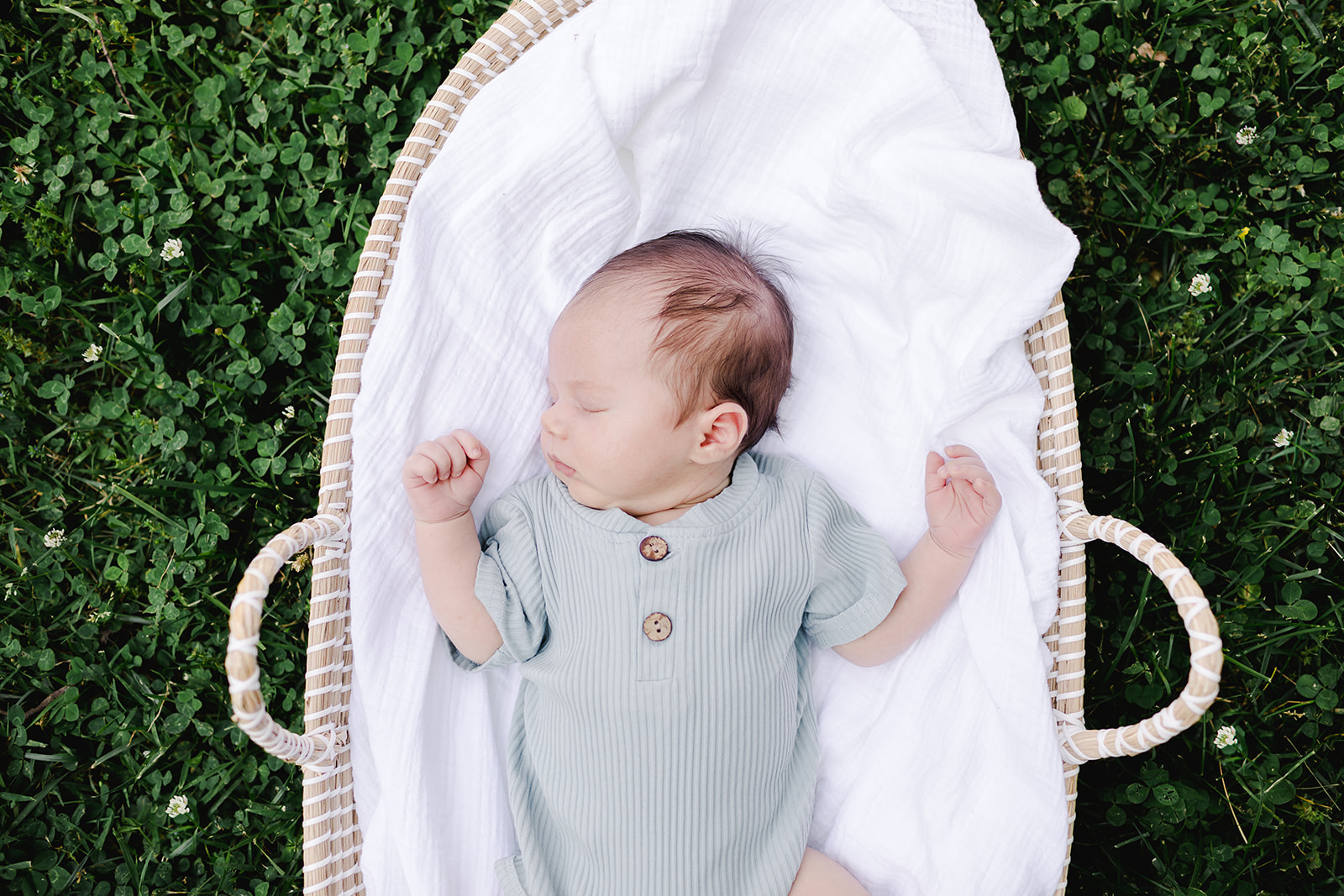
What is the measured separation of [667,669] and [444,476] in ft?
1.88

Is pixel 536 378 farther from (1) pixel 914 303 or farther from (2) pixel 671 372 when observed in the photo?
(1) pixel 914 303

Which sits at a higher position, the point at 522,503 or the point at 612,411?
the point at 612,411

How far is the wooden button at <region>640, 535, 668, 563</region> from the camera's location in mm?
1797

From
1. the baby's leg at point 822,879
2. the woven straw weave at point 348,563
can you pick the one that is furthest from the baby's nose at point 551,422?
the baby's leg at point 822,879

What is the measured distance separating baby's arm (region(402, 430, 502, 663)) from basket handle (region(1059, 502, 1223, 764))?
119cm

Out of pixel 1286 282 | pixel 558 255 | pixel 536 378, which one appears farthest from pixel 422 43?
pixel 1286 282

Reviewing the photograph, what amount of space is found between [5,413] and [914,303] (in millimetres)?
2259

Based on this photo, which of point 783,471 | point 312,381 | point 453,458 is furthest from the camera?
point 312,381

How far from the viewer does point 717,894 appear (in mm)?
1798

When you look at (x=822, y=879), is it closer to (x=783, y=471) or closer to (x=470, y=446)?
(x=783, y=471)

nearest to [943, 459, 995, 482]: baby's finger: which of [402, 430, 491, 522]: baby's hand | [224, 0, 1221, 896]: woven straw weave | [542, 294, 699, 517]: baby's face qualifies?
[224, 0, 1221, 896]: woven straw weave

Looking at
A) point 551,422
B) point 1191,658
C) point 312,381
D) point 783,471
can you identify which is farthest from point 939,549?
point 312,381

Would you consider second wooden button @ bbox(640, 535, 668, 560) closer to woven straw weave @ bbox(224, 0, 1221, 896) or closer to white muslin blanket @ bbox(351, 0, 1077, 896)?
white muslin blanket @ bbox(351, 0, 1077, 896)

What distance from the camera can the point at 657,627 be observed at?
5.81 ft
